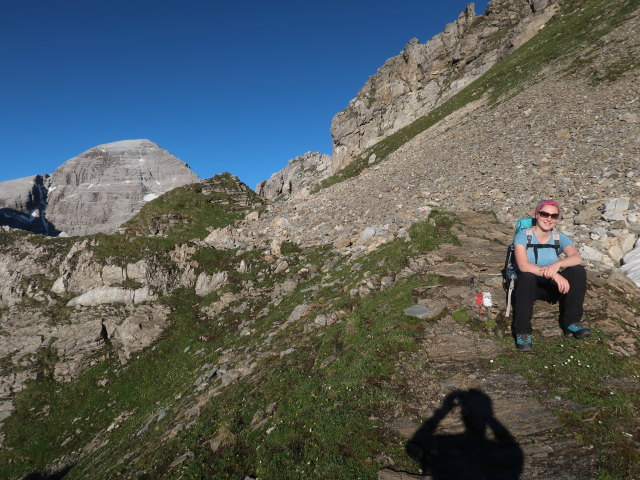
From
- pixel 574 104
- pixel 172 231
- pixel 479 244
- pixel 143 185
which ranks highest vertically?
pixel 143 185

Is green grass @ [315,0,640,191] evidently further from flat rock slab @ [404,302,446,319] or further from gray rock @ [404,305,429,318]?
gray rock @ [404,305,429,318]

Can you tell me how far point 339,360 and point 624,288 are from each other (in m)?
8.88

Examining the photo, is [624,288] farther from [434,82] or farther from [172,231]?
[434,82]

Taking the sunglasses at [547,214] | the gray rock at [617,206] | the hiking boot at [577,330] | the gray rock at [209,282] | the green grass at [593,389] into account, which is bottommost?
the green grass at [593,389]

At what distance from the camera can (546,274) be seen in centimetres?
750

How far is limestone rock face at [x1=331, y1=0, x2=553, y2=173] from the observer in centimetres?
5400

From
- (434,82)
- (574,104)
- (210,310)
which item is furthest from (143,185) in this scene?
(574,104)

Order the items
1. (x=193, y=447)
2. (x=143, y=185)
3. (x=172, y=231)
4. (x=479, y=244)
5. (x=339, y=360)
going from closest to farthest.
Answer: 1. (x=193, y=447)
2. (x=339, y=360)
3. (x=479, y=244)
4. (x=172, y=231)
5. (x=143, y=185)

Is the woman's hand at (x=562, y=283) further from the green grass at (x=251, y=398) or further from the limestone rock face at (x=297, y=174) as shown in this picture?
the limestone rock face at (x=297, y=174)

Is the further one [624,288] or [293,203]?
[293,203]

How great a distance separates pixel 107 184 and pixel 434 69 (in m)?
171

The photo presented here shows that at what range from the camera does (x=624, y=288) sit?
9320 millimetres

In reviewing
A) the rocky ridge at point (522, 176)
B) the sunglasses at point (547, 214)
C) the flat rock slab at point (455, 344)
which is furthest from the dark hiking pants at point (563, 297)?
the rocky ridge at point (522, 176)

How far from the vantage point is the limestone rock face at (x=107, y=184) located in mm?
161250
